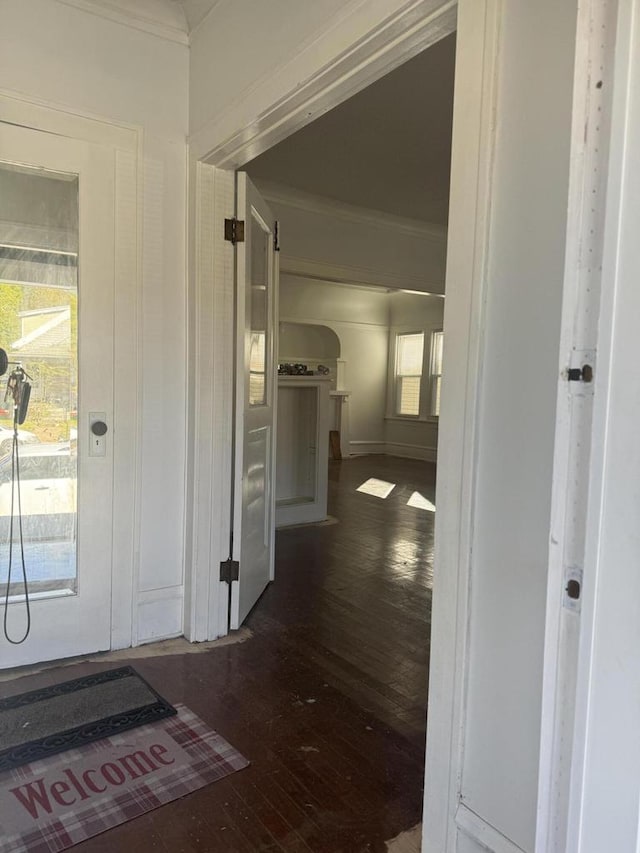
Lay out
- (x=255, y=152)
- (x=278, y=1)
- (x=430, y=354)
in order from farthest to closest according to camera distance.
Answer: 1. (x=430, y=354)
2. (x=255, y=152)
3. (x=278, y=1)

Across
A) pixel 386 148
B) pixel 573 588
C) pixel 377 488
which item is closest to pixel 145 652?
pixel 573 588

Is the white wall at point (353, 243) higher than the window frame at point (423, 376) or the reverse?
higher

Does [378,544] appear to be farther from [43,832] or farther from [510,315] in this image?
[510,315]

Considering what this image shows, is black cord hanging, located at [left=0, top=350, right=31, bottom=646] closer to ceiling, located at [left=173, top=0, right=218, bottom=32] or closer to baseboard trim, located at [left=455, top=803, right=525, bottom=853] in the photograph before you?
ceiling, located at [left=173, top=0, right=218, bottom=32]

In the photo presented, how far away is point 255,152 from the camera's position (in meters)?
2.48

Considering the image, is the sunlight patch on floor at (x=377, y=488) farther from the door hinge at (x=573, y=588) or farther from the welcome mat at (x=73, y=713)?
the door hinge at (x=573, y=588)

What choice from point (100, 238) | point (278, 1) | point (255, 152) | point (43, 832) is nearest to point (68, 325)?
point (100, 238)

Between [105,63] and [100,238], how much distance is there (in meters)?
0.75

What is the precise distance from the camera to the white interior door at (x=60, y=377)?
243 cm

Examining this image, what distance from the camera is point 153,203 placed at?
2.64 meters

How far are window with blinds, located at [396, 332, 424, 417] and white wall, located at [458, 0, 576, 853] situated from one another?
9.03 meters

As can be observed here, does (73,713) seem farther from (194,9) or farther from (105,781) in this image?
(194,9)

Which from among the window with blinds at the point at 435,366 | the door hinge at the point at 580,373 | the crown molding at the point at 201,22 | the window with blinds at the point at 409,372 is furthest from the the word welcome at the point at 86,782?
the window with blinds at the point at 409,372

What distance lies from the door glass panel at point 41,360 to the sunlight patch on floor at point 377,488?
14.6 feet
